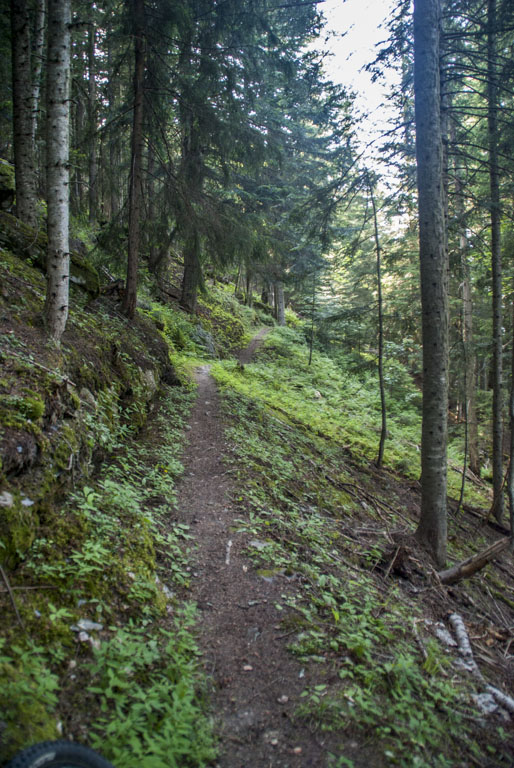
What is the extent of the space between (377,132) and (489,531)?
30.9 ft

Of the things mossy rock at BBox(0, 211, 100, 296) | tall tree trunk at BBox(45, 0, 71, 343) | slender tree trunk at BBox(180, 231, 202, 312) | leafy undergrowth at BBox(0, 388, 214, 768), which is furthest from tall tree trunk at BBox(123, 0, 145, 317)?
leafy undergrowth at BBox(0, 388, 214, 768)

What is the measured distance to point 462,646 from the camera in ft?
13.7

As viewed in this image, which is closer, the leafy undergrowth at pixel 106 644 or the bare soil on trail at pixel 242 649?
the leafy undergrowth at pixel 106 644

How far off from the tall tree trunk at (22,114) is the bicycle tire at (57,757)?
28.1 feet

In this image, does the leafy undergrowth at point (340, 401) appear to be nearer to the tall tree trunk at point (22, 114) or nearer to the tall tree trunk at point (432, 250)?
the tall tree trunk at point (432, 250)

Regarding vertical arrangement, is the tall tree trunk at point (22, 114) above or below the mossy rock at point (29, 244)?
above

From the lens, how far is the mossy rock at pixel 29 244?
7.02 m

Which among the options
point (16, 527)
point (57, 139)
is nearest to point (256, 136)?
point (57, 139)

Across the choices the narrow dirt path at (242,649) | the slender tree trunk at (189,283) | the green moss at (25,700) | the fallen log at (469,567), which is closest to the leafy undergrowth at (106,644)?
the green moss at (25,700)

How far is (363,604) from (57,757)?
3381mm

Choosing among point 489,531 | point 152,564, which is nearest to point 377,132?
point 152,564

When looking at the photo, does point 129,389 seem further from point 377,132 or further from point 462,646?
point 377,132

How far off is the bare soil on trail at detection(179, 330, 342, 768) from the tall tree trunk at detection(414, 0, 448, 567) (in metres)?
3.20

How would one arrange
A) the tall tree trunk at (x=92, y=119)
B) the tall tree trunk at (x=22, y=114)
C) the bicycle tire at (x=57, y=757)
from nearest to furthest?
the bicycle tire at (x=57, y=757) → the tall tree trunk at (x=22, y=114) → the tall tree trunk at (x=92, y=119)
